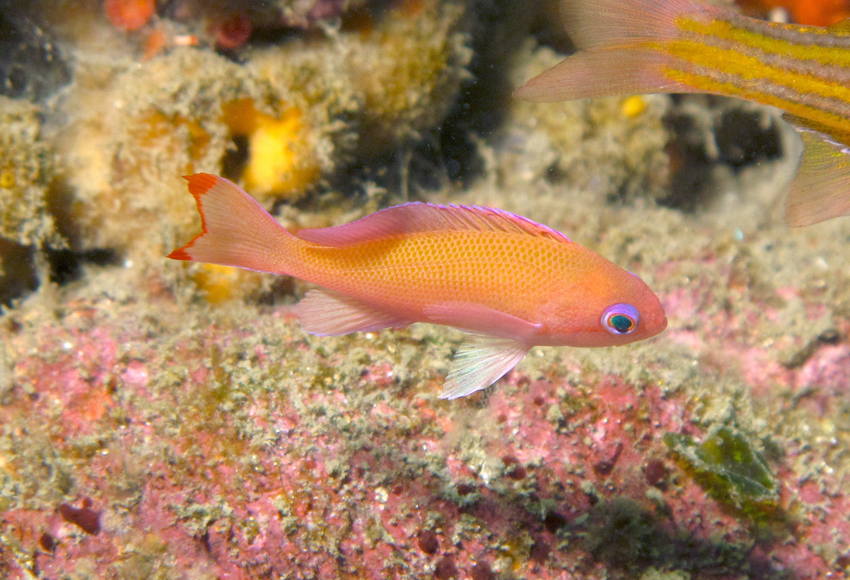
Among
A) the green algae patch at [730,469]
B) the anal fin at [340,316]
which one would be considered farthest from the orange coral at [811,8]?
the anal fin at [340,316]

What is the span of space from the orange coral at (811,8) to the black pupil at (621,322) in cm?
444

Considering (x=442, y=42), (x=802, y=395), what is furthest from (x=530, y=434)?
(x=442, y=42)

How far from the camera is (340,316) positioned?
2.51 metres

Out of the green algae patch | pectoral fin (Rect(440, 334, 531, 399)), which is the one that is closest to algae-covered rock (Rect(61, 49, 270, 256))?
pectoral fin (Rect(440, 334, 531, 399))

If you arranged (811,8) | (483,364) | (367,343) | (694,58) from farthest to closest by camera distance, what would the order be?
(811,8), (367,343), (694,58), (483,364)

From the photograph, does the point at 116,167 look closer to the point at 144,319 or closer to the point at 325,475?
the point at 144,319

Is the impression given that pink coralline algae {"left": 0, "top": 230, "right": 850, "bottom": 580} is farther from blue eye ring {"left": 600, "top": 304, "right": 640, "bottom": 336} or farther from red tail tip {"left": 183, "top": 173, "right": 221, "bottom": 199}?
red tail tip {"left": 183, "top": 173, "right": 221, "bottom": 199}

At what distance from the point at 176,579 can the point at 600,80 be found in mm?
3433

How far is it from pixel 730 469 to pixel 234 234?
9.91 ft

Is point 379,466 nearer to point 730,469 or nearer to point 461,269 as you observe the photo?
point 461,269

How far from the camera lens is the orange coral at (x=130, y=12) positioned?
445cm

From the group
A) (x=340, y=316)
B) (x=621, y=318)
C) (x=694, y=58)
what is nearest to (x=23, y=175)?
(x=340, y=316)

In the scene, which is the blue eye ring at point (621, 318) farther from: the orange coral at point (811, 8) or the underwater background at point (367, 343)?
the orange coral at point (811, 8)

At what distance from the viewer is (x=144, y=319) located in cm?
366
